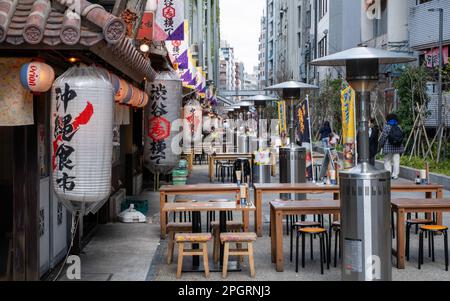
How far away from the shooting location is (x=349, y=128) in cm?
1306

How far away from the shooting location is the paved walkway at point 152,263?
9820 millimetres

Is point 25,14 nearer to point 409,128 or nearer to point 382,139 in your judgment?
point 382,139

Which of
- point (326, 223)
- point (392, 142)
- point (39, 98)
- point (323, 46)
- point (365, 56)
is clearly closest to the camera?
point (365, 56)

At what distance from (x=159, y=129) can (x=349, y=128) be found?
410 cm

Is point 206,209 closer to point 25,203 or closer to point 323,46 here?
point 25,203

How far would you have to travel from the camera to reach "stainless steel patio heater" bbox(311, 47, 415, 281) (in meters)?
7.84

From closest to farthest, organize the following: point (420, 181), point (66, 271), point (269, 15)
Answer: point (66, 271) → point (420, 181) → point (269, 15)

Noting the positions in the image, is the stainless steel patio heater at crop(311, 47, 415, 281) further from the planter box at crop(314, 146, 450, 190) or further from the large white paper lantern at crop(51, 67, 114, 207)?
the planter box at crop(314, 146, 450, 190)

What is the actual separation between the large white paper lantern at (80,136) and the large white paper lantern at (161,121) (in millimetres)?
5996

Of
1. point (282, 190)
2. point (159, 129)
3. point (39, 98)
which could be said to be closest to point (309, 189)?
point (282, 190)

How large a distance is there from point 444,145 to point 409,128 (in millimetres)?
3678

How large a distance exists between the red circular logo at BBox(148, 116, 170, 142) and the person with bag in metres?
9.75

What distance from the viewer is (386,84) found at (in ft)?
114

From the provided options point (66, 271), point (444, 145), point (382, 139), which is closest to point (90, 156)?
point (66, 271)
